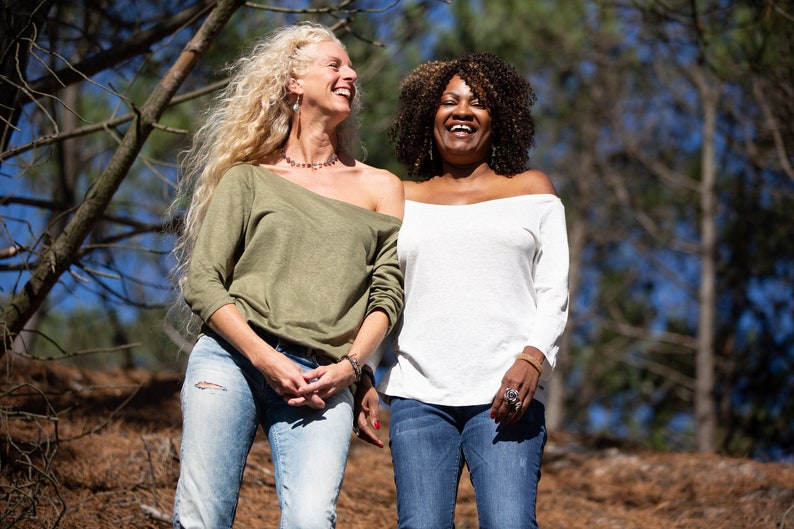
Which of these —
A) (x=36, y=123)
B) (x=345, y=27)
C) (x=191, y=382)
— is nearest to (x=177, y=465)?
(x=191, y=382)

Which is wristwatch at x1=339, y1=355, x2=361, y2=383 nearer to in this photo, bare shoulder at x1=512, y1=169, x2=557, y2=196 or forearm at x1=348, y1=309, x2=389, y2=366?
forearm at x1=348, y1=309, x2=389, y2=366

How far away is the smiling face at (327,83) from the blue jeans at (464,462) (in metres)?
0.97

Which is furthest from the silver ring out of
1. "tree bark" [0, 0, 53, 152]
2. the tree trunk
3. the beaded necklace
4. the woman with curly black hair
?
the tree trunk

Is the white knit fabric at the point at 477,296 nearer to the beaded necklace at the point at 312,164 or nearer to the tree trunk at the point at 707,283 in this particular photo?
the beaded necklace at the point at 312,164

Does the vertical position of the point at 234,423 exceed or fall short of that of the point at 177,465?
it exceeds it

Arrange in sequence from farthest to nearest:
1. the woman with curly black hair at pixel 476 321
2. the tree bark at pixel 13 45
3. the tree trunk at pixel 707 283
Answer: the tree trunk at pixel 707 283 < the tree bark at pixel 13 45 < the woman with curly black hair at pixel 476 321

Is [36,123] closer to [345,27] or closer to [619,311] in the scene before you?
[345,27]

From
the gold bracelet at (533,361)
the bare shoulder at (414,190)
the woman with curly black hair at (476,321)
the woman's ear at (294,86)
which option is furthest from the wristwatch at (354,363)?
the woman's ear at (294,86)

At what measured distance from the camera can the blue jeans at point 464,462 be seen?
90.7 inches

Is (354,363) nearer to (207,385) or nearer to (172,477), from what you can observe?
(207,385)

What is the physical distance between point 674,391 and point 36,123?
10563 mm

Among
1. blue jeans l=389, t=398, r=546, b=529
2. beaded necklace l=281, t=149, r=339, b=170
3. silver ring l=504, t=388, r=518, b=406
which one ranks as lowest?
blue jeans l=389, t=398, r=546, b=529

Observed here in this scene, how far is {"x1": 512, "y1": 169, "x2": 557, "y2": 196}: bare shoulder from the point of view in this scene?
2.72 meters

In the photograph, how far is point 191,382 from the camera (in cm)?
237
